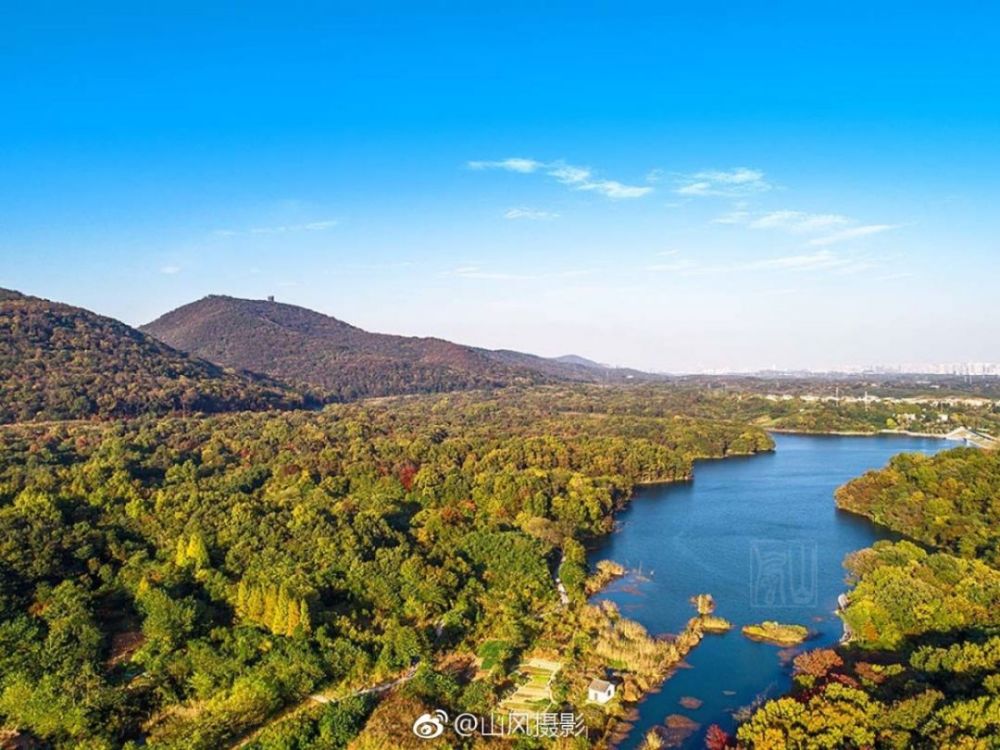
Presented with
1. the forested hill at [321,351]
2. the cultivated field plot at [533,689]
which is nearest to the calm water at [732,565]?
the cultivated field plot at [533,689]

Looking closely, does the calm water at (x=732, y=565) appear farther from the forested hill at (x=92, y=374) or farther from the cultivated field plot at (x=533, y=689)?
the forested hill at (x=92, y=374)

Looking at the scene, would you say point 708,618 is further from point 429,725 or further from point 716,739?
point 429,725

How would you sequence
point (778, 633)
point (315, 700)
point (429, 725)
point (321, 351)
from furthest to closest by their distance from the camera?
point (321, 351) < point (778, 633) < point (315, 700) < point (429, 725)

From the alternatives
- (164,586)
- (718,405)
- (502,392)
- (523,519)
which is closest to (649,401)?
(718,405)

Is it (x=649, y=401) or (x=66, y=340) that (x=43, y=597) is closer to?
(x=66, y=340)

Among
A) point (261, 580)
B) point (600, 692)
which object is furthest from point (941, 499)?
point (261, 580)
